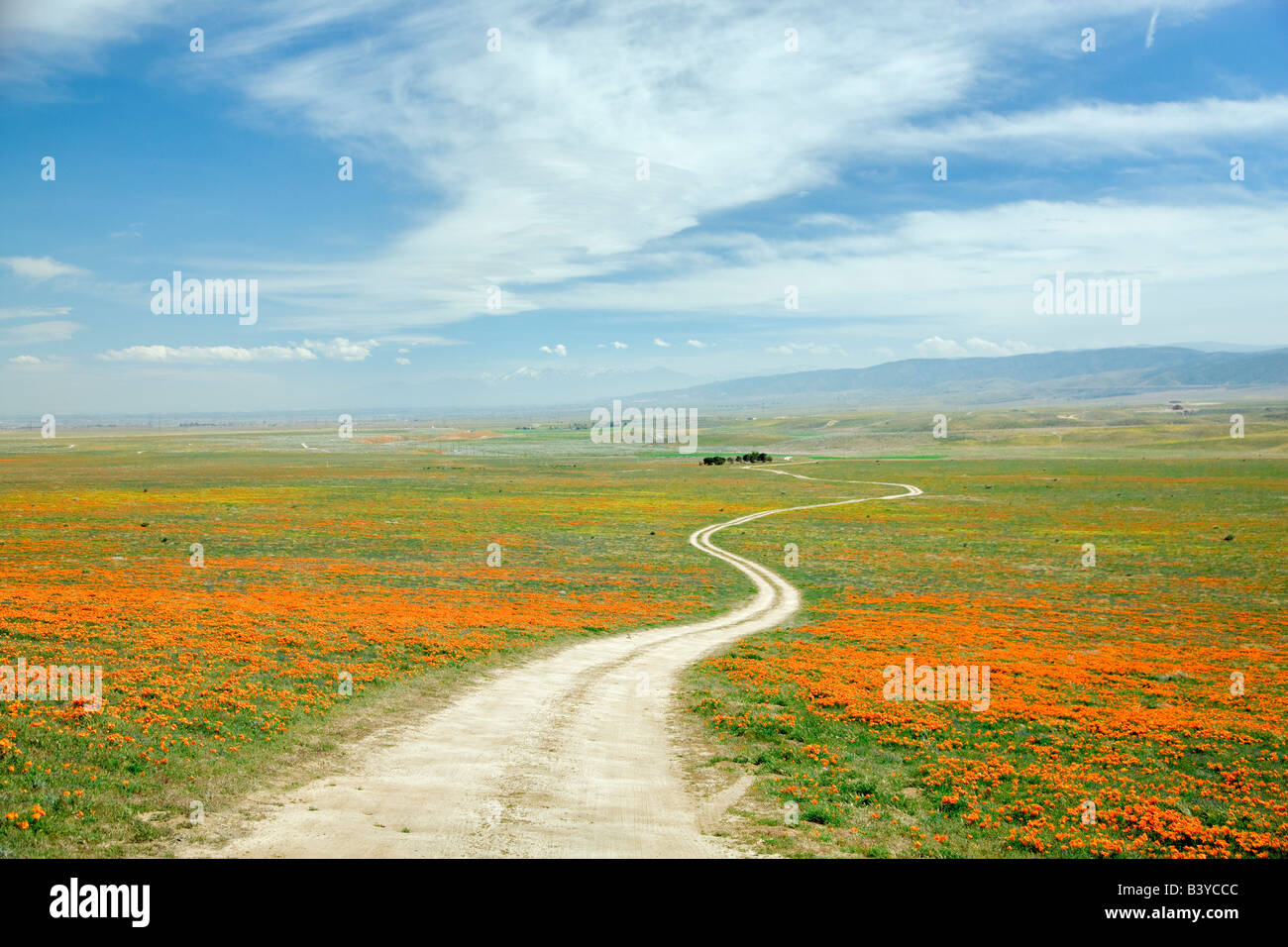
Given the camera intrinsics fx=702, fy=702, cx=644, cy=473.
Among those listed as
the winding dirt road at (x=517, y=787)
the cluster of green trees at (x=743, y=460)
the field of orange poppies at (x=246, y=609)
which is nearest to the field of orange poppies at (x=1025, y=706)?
the winding dirt road at (x=517, y=787)

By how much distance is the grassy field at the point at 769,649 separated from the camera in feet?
43.0

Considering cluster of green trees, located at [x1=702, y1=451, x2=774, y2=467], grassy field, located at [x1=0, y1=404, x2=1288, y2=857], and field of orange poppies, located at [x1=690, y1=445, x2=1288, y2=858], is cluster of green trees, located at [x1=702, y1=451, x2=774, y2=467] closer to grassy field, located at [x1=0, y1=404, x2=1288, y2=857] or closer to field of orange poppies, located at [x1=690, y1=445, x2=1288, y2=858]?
grassy field, located at [x1=0, y1=404, x2=1288, y2=857]

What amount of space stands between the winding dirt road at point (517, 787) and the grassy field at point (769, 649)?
1457 millimetres

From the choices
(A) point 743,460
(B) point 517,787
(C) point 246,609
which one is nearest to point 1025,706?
(B) point 517,787

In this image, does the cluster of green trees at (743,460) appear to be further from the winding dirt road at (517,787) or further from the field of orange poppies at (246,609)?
the winding dirt road at (517,787)

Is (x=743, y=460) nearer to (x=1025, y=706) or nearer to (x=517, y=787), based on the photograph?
(x=1025, y=706)

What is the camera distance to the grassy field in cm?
1311

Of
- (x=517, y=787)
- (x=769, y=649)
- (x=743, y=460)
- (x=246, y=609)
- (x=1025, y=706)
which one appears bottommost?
(x=769, y=649)

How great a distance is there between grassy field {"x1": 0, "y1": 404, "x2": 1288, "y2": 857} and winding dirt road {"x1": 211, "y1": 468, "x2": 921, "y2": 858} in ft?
4.78

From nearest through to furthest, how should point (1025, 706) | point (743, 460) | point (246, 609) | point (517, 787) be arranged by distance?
1. point (517, 787)
2. point (1025, 706)
3. point (246, 609)
4. point (743, 460)

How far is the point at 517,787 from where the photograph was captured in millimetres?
14445

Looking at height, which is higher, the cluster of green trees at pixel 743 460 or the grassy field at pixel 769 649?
the cluster of green trees at pixel 743 460

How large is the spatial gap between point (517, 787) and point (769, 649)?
1499cm

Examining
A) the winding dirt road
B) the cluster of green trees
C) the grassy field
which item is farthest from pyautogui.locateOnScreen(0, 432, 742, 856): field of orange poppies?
the cluster of green trees
